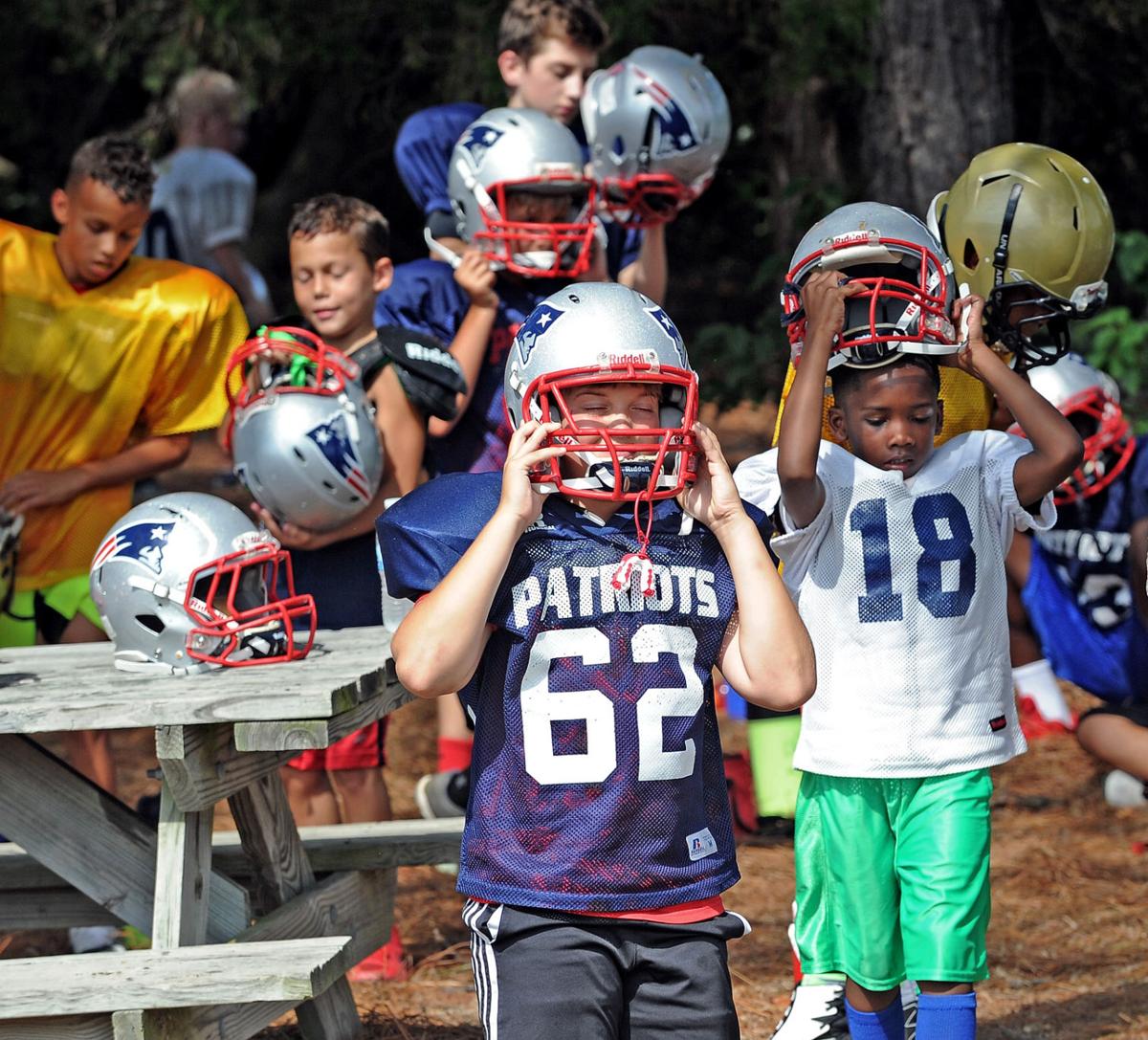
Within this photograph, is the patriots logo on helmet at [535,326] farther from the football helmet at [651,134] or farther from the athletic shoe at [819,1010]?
the football helmet at [651,134]

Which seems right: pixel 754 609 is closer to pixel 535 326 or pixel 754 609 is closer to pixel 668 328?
pixel 668 328

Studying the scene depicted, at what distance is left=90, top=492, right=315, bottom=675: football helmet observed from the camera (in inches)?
169

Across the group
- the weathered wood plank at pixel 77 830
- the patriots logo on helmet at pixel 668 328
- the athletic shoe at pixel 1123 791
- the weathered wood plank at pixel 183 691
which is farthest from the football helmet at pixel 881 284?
the athletic shoe at pixel 1123 791

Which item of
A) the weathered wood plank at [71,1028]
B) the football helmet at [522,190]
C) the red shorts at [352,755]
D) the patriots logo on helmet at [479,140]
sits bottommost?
the weathered wood plank at [71,1028]

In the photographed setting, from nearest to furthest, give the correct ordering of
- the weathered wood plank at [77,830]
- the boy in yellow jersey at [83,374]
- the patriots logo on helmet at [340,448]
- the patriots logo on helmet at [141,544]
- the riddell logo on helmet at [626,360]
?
the riddell logo on helmet at [626,360] → the weathered wood plank at [77,830] → the patriots logo on helmet at [141,544] → the patriots logo on helmet at [340,448] → the boy in yellow jersey at [83,374]

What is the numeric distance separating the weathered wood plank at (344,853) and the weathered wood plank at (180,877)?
69 centimetres

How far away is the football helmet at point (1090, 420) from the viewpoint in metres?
6.16

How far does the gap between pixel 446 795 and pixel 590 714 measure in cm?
296

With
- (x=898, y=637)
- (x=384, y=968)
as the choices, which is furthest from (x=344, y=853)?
(x=898, y=637)

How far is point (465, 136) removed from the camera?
5.56m

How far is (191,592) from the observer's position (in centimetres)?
431

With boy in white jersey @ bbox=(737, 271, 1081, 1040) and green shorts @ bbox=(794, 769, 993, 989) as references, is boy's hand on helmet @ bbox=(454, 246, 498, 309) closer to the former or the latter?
boy in white jersey @ bbox=(737, 271, 1081, 1040)

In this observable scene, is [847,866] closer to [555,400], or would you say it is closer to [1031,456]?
[1031,456]

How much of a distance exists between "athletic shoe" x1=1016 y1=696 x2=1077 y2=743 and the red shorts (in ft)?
10.7
